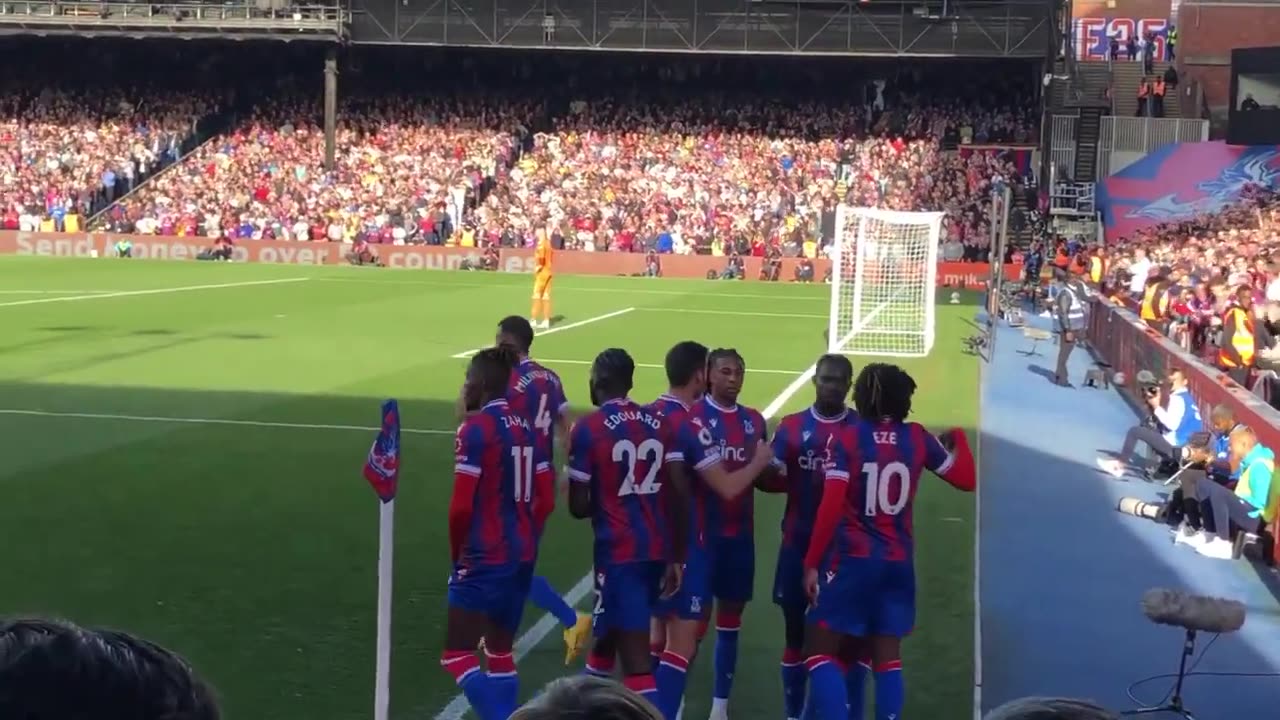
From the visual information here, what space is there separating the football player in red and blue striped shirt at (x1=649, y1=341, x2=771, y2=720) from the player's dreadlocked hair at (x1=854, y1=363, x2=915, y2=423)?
54 cm

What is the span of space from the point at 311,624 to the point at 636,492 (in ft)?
9.86

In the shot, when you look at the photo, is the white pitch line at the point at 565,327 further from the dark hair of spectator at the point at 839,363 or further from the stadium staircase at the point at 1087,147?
the stadium staircase at the point at 1087,147

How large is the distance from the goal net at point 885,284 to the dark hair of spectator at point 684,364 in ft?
56.5

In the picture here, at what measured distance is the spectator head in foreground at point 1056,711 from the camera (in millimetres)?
2010

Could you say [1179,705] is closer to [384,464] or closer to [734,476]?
[734,476]

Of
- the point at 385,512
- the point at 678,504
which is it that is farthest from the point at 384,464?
the point at 678,504

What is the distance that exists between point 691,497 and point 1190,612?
2.69 meters

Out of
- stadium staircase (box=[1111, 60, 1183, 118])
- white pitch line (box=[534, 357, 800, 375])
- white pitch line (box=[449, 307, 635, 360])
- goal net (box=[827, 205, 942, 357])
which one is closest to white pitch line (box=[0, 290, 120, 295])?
white pitch line (box=[449, 307, 635, 360])

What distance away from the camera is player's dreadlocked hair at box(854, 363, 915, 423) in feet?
21.8

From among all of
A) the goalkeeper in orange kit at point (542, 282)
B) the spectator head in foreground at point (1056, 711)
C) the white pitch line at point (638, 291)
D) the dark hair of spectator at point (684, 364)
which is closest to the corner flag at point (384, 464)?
the dark hair of spectator at point (684, 364)

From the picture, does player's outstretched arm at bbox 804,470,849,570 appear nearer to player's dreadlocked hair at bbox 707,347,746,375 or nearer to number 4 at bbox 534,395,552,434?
player's dreadlocked hair at bbox 707,347,746,375

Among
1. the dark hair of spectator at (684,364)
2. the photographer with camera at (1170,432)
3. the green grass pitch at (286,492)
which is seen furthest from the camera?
the photographer with camera at (1170,432)

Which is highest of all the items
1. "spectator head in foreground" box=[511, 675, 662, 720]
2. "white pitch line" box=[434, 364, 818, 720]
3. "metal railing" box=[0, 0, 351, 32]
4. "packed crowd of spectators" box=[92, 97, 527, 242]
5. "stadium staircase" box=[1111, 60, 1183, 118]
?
"metal railing" box=[0, 0, 351, 32]

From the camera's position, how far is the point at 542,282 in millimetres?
25922
